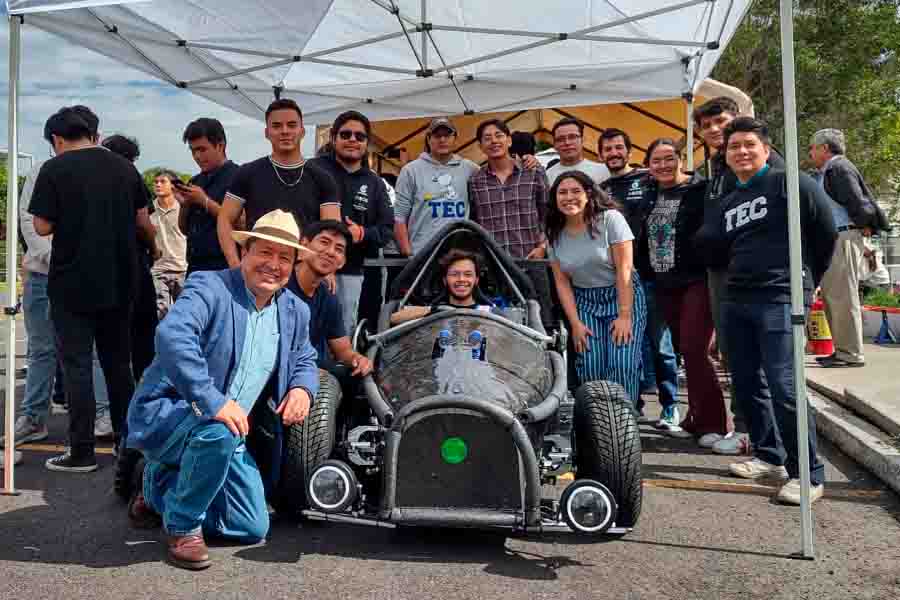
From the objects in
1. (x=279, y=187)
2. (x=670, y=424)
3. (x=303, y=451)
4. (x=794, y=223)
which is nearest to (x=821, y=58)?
(x=670, y=424)

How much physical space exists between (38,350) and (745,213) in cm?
464

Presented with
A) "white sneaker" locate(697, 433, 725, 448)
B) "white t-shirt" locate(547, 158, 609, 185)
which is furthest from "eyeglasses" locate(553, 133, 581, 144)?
"white sneaker" locate(697, 433, 725, 448)

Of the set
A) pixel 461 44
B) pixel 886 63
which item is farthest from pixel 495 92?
pixel 886 63

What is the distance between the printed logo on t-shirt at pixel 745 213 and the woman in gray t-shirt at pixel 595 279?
701mm

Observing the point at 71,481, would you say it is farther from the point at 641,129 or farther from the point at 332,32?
the point at 641,129

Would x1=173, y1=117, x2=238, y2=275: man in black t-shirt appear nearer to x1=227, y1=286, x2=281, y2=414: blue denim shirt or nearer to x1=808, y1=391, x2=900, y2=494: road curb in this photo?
x1=227, y1=286, x2=281, y2=414: blue denim shirt

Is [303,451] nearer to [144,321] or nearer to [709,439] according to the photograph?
[144,321]

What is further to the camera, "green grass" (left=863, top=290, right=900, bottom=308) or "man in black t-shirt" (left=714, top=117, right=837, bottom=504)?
"green grass" (left=863, top=290, right=900, bottom=308)

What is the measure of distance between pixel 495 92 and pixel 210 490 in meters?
7.10

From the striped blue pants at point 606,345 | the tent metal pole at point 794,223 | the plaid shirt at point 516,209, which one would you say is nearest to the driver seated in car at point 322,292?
the striped blue pants at point 606,345

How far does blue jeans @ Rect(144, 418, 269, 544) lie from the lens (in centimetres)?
348

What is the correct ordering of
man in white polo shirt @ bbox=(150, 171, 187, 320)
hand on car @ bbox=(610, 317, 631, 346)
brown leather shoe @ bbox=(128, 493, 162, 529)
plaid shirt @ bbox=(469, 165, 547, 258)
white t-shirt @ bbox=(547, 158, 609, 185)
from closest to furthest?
brown leather shoe @ bbox=(128, 493, 162, 529) → hand on car @ bbox=(610, 317, 631, 346) → plaid shirt @ bbox=(469, 165, 547, 258) → white t-shirt @ bbox=(547, 158, 609, 185) → man in white polo shirt @ bbox=(150, 171, 187, 320)

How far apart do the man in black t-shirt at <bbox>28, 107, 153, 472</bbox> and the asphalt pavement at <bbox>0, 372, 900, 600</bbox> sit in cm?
60

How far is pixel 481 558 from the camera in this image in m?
3.63
